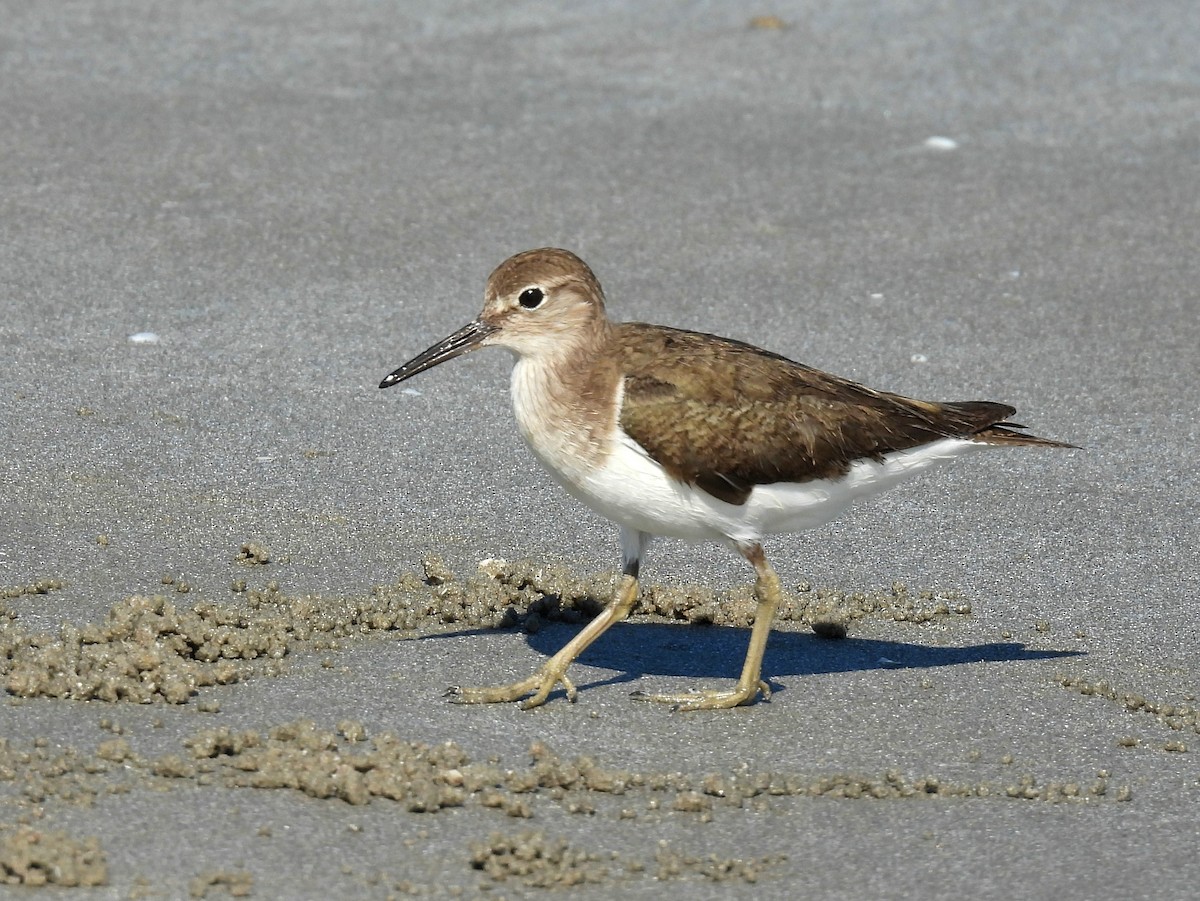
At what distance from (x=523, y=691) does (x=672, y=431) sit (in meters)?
0.94

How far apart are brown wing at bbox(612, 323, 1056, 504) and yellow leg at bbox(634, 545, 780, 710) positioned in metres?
0.30

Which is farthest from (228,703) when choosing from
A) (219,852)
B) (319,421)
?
(319,421)

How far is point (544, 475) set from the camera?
24.3 ft

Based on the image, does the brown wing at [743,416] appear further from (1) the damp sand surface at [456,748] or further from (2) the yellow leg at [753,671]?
(1) the damp sand surface at [456,748]

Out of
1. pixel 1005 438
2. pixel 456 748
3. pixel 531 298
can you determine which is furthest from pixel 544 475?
pixel 456 748

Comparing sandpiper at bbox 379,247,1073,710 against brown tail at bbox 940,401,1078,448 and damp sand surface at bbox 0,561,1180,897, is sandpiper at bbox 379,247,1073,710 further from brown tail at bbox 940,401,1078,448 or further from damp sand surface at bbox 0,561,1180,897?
damp sand surface at bbox 0,561,1180,897

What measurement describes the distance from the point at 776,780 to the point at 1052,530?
8.11 ft

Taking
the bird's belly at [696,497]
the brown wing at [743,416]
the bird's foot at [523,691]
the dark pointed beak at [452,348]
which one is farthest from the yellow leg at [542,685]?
the dark pointed beak at [452,348]

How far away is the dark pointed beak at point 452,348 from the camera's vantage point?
583 centimetres

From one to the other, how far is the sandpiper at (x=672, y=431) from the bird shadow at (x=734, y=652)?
0.89 ft

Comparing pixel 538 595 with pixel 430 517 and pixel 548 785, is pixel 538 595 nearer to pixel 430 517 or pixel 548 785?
pixel 430 517

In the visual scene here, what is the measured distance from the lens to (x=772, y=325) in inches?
348

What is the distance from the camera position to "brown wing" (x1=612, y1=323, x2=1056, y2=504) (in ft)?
18.2

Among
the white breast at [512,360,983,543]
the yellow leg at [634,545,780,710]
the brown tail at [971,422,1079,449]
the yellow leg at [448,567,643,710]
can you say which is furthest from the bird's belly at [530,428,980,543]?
the yellow leg at [448,567,643,710]
